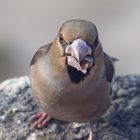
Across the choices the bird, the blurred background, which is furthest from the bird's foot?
the blurred background

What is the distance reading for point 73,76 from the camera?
5.45m

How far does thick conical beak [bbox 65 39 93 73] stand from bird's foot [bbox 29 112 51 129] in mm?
940

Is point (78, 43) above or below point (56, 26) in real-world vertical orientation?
above

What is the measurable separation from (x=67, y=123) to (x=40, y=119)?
0.23 metres

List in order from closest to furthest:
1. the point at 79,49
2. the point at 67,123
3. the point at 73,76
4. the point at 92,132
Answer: the point at 79,49, the point at 73,76, the point at 92,132, the point at 67,123

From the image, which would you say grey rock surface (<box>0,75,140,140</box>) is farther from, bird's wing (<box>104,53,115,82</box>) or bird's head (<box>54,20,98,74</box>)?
bird's head (<box>54,20,98,74</box>)

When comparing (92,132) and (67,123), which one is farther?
(67,123)

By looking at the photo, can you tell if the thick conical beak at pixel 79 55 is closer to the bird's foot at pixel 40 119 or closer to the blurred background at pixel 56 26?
the bird's foot at pixel 40 119

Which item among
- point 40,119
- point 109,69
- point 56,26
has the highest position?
point 109,69

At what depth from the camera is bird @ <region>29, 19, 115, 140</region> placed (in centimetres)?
523

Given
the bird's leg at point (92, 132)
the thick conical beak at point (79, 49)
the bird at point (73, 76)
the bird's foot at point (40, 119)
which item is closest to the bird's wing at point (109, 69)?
the bird at point (73, 76)

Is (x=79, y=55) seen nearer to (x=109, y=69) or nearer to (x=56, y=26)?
(x=109, y=69)

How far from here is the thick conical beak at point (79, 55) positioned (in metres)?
5.12

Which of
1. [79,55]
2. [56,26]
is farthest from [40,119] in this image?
[56,26]
